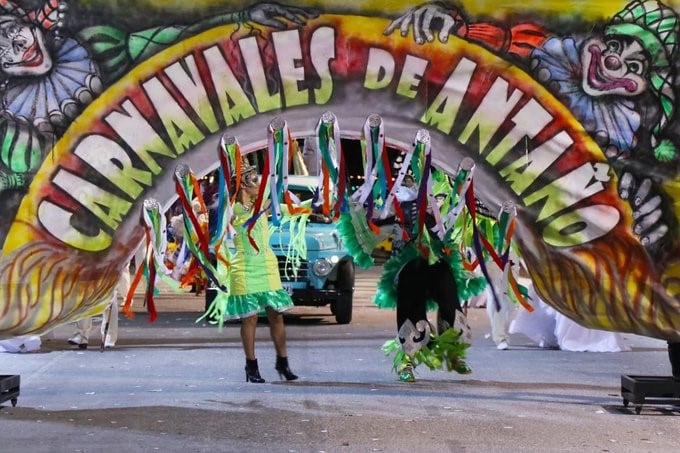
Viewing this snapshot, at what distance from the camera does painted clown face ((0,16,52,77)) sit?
8578 millimetres

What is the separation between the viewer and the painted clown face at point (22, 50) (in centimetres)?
858

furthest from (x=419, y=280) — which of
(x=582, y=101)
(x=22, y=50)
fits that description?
Result: (x=22, y=50)

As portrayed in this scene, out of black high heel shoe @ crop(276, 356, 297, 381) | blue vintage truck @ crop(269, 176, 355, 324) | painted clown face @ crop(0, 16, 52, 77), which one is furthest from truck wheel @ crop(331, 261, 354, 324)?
painted clown face @ crop(0, 16, 52, 77)

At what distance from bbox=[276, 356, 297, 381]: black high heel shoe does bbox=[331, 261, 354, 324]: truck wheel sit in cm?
530

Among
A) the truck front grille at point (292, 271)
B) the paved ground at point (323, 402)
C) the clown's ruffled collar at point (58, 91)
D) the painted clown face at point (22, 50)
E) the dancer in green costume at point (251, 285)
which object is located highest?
the painted clown face at point (22, 50)

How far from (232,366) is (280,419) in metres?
3.05

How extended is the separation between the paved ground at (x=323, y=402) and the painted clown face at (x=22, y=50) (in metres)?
2.24

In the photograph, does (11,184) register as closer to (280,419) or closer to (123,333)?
(280,419)

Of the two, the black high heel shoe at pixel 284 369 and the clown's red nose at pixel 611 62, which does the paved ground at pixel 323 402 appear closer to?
the black high heel shoe at pixel 284 369

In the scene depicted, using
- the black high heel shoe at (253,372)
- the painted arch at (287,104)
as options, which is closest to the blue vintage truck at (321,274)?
the black high heel shoe at (253,372)

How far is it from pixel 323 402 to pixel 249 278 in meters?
1.56

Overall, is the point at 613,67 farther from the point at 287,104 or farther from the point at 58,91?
the point at 58,91

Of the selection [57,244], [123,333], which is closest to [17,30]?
[57,244]

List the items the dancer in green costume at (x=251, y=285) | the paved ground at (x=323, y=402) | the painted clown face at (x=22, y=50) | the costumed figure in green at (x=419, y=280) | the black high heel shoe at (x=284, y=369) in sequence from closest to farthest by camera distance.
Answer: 1. the paved ground at (x=323, y=402)
2. the painted clown face at (x=22, y=50)
3. the costumed figure in green at (x=419, y=280)
4. the dancer in green costume at (x=251, y=285)
5. the black high heel shoe at (x=284, y=369)
